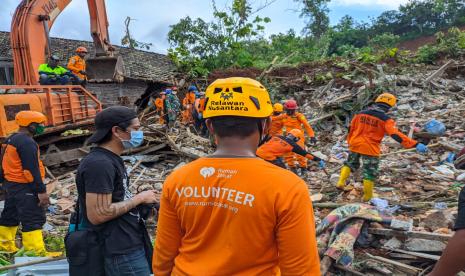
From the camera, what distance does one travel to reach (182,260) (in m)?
1.64

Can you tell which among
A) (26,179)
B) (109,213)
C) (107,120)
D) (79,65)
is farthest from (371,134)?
(79,65)

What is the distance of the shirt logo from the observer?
151 centimetres

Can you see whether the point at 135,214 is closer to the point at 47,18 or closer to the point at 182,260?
the point at 182,260

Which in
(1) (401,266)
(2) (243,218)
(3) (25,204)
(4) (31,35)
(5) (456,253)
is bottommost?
(1) (401,266)

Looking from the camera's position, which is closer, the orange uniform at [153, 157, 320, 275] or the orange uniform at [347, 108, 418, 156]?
the orange uniform at [153, 157, 320, 275]

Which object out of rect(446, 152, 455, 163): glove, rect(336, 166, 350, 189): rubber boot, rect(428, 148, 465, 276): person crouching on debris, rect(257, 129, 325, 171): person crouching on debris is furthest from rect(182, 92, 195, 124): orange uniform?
rect(428, 148, 465, 276): person crouching on debris

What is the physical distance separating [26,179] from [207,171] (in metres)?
3.62

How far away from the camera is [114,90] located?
61.9ft

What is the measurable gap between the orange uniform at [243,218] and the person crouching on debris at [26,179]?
128 inches

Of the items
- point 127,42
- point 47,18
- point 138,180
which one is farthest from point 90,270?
point 127,42

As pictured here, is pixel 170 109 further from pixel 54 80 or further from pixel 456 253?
pixel 456 253

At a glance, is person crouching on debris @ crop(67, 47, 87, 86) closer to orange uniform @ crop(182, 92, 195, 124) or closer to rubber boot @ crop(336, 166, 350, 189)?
orange uniform @ crop(182, 92, 195, 124)

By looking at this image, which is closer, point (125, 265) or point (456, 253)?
point (456, 253)

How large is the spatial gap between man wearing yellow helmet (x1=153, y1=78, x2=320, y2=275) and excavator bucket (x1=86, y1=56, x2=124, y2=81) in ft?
39.3
